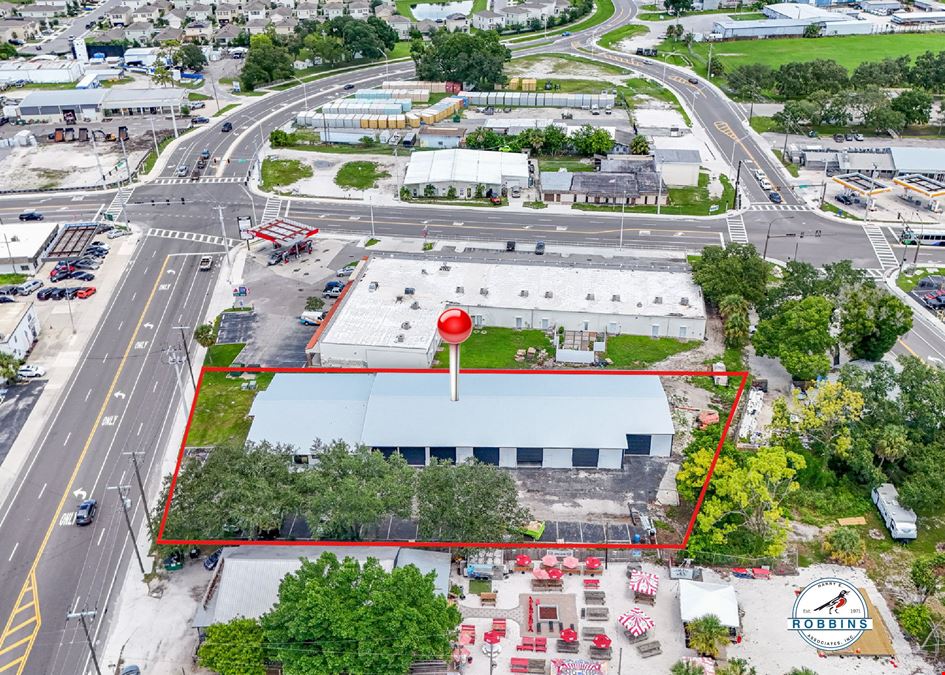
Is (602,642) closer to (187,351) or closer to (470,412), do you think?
(470,412)

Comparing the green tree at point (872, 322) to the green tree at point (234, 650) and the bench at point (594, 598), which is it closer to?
the bench at point (594, 598)

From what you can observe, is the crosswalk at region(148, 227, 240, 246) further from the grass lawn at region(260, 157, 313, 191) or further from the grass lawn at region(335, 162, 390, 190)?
the grass lawn at region(335, 162, 390, 190)

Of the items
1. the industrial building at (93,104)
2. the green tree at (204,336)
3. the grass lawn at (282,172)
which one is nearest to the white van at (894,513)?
the green tree at (204,336)

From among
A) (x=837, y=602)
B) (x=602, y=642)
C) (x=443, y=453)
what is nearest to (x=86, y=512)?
(x=443, y=453)

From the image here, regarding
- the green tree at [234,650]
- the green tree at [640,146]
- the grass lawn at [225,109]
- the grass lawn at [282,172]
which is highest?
the green tree at [640,146]

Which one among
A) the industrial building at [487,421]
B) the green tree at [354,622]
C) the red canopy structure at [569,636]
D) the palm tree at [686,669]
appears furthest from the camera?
the industrial building at [487,421]

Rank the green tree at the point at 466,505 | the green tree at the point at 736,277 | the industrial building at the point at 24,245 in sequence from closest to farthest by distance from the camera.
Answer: the green tree at the point at 466,505 < the green tree at the point at 736,277 < the industrial building at the point at 24,245

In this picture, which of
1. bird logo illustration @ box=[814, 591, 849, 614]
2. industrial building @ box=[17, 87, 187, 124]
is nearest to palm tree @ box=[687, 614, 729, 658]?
bird logo illustration @ box=[814, 591, 849, 614]
